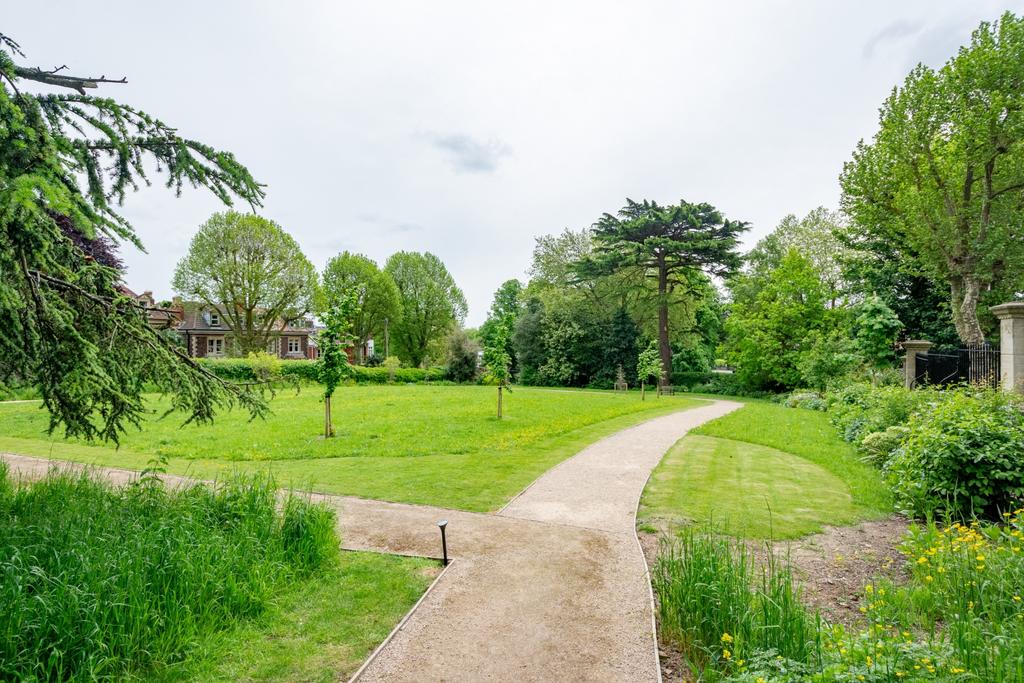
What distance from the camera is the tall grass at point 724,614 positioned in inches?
119

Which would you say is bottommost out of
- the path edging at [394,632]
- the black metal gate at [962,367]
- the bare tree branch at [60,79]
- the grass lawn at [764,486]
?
the grass lawn at [764,486]

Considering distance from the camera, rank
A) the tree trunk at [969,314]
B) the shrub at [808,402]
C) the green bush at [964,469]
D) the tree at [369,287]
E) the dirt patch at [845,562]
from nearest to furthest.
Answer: the dirt patch at [845,562]
the green bush at [964,469]
the tree trunk at [969,314]
the shrub at [808,402]
the tree at [369,287]

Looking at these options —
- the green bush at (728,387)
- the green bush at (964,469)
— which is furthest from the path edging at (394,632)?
the green bush at (728,387)

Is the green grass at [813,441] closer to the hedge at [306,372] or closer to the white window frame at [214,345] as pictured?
the hedge at [306,372]

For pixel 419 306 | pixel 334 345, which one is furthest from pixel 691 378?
pixel 334 345

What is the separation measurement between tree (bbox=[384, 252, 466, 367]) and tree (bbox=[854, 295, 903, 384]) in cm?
3282

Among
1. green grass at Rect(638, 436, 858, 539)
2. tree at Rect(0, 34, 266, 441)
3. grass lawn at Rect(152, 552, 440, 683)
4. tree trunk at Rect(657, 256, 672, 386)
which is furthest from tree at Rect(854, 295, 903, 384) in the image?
tree at Rect(0, 34, 266, 441)

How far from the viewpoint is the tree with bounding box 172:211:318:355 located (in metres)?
34.1

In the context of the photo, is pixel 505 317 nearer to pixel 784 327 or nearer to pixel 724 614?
pixel 724 614

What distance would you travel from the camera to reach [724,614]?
3.40m

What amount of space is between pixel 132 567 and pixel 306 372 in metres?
25.1

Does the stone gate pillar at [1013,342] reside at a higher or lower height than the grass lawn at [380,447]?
higher

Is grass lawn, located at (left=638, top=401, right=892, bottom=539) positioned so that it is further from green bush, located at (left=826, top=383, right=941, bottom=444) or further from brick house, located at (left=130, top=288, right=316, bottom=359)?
brick house, located at (left=130, top=288, right=316, bottom=359)

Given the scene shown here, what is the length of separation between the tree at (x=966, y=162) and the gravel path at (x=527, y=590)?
16.8 meters
